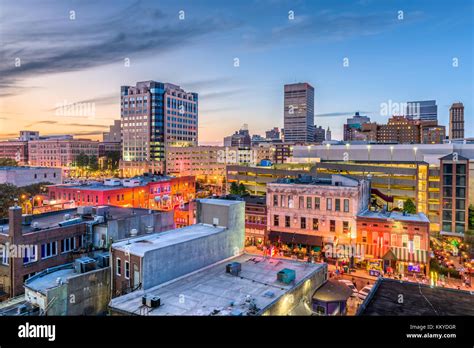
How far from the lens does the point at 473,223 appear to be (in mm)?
31891

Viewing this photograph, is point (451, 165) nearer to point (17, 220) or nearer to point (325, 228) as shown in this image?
point (325, 228)

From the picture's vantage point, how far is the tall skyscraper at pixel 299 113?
6779 inches

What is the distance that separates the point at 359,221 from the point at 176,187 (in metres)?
27.8

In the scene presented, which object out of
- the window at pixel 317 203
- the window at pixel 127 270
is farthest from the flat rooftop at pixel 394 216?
the window at pixel 127 270

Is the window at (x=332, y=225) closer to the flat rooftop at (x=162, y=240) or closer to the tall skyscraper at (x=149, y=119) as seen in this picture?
the flat rooftop at (x=162, y=240)

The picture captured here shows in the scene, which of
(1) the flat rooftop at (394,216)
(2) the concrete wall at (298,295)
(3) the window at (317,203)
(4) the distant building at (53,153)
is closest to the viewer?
(2) the concrete wall at (298,295)

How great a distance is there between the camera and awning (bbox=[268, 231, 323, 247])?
2406 centimetres

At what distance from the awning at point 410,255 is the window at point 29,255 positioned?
19566 millimetres

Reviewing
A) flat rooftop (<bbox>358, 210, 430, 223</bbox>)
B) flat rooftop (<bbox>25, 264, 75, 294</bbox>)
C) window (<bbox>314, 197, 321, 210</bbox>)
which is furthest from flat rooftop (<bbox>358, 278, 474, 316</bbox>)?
window (<bbox>314, 197, 321, 210</bbox>)

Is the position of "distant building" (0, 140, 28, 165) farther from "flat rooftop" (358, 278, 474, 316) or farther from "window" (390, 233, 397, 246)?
"flat rooftop" (358, 278, 474, 316)

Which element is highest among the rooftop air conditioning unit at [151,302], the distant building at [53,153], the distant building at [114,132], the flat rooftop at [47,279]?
the distant building at [114,132]

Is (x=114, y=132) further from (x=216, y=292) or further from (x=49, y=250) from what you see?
(x=216, y=292)

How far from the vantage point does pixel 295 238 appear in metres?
24.8
